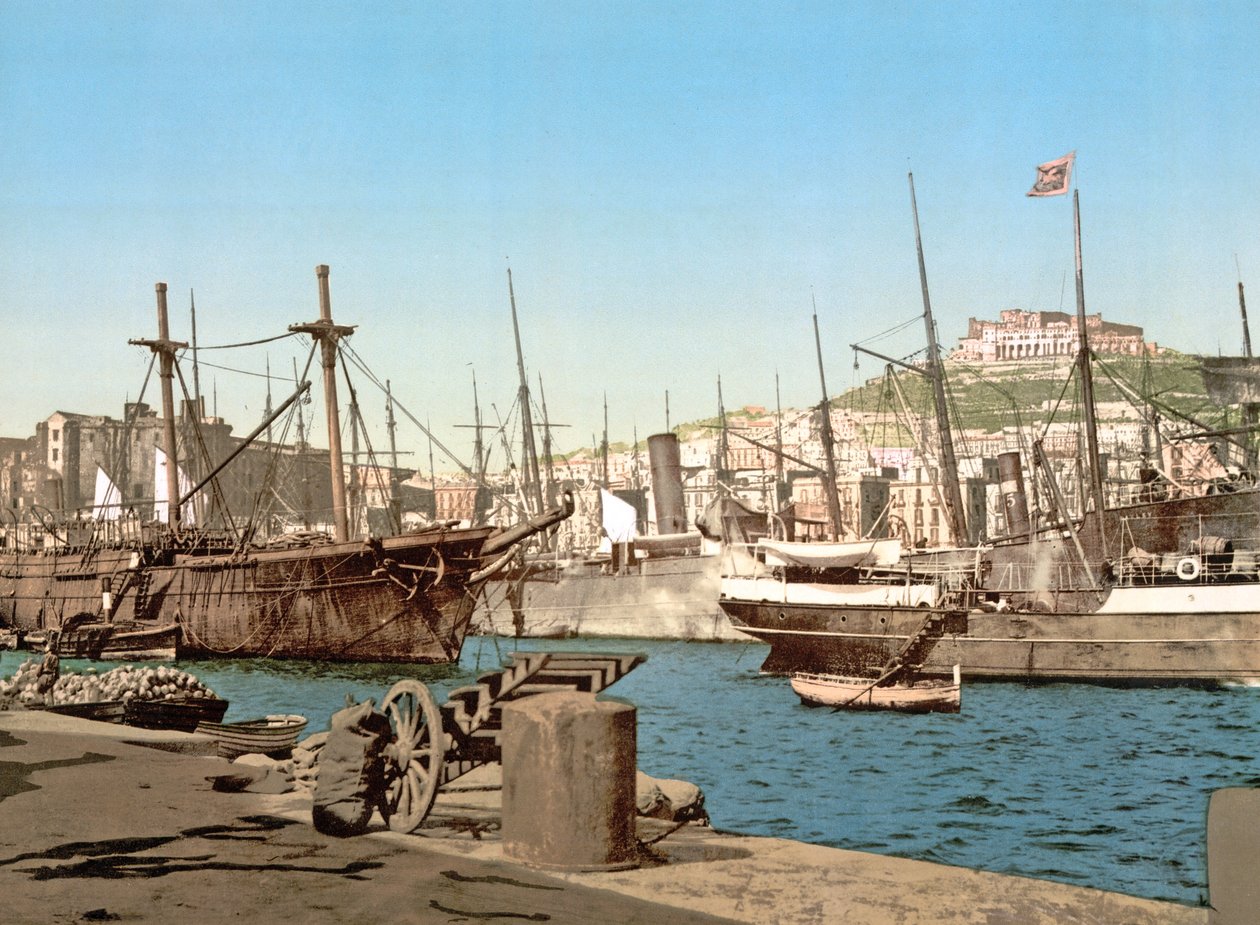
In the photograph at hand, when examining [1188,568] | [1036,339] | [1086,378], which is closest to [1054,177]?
[1086,378]

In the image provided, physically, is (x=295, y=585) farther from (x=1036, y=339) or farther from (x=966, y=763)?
(x=1036, y=339)

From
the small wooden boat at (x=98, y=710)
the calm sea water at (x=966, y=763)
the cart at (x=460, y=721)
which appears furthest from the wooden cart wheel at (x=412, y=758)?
the small wooden boat at (x=98, y=710)

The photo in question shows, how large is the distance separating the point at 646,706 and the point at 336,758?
76.5 feet

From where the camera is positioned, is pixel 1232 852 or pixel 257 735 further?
pixel 257 735

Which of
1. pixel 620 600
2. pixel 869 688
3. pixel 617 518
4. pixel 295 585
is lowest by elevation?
pixel 869 688

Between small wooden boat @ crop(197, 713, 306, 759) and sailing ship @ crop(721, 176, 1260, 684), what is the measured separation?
61.6 ft

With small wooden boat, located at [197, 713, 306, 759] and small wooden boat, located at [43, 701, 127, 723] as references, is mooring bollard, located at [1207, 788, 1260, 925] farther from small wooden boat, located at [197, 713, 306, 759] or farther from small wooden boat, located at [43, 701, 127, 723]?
small wooden boat, located at [43, 701, 127, 723]

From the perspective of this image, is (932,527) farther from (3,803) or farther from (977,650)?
(3,803)

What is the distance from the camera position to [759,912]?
6.76 meters

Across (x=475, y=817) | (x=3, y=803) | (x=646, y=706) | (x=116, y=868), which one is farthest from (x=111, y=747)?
(x=646, y=706)

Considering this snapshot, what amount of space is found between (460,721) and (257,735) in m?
6.89

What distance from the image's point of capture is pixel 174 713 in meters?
15.7

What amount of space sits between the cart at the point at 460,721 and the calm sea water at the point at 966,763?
5.52 meters

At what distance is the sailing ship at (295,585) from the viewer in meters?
32.8
